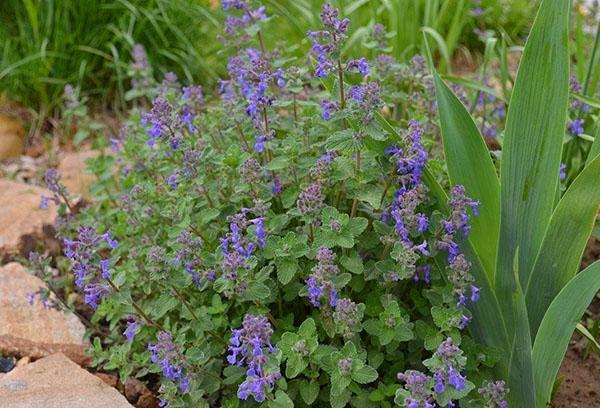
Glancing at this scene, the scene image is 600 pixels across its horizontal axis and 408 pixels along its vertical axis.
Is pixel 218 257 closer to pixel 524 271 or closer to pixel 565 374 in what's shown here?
pixel 524 271

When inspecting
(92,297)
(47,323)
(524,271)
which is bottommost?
(47,323)

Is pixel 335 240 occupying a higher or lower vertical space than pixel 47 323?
higher

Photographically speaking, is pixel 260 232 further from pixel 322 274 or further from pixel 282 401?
pixel 282 401

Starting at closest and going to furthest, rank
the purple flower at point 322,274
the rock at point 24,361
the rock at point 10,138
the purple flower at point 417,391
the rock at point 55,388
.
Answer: the purple flower at point 417,391, the purple flower at point 322,274, the rock at point 55,388, the rock at point 24,361, the rock at point 10,138

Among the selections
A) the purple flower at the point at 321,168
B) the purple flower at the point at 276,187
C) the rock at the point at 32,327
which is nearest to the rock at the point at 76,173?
the rock at the point at 32,327

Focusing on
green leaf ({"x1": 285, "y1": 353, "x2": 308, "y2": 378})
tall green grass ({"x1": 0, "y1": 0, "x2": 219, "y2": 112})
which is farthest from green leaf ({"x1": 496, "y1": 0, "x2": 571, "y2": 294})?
tall green grass ({"x1": 0, "y1": 0, "x2": 219, "y2": 112})

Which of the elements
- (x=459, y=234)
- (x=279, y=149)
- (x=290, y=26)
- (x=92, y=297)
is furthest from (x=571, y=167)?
(x=290, y=26)

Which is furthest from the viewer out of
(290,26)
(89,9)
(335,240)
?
(290,26)

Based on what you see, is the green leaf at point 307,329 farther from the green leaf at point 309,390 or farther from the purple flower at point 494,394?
the purple flower at point 494,394
